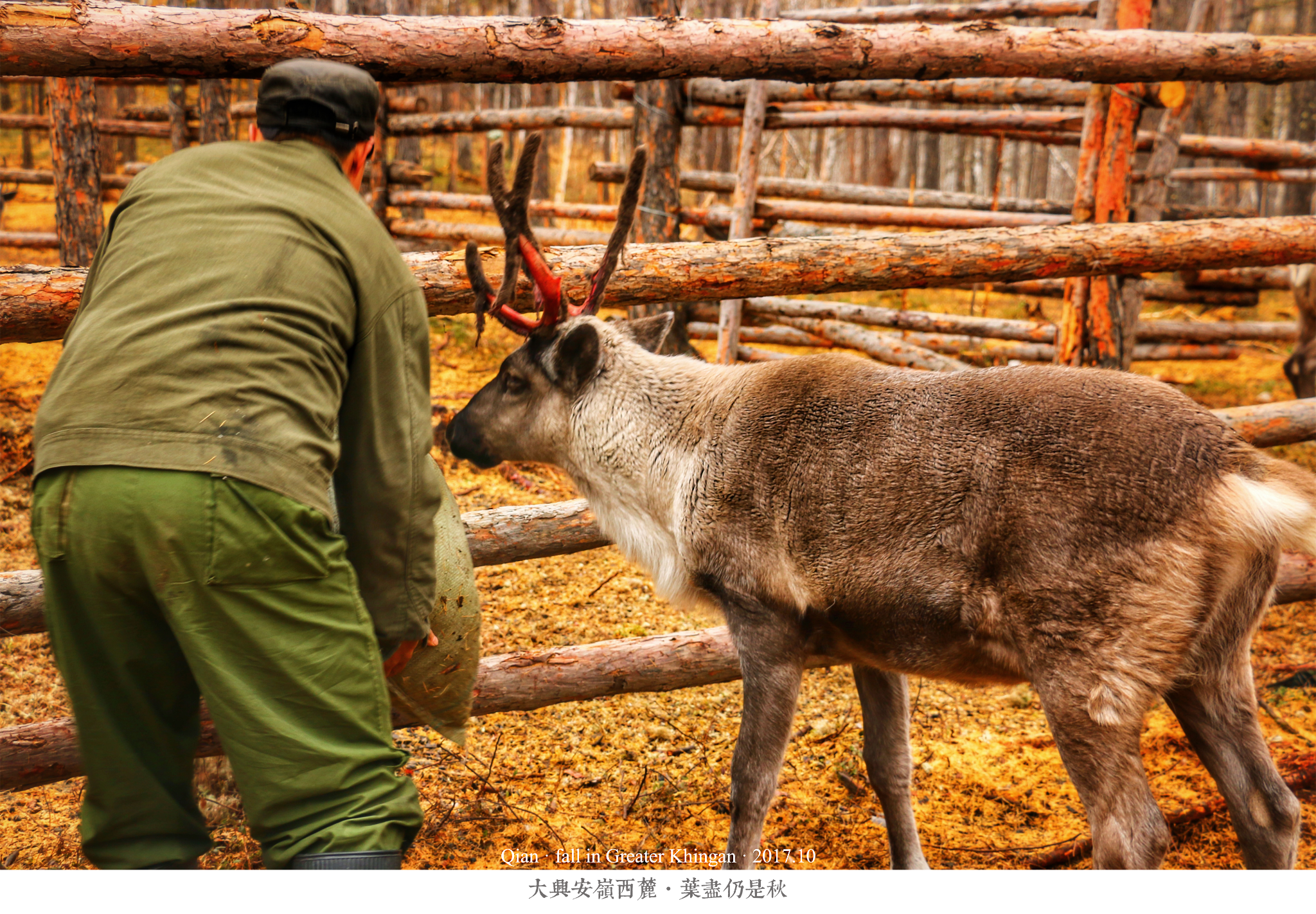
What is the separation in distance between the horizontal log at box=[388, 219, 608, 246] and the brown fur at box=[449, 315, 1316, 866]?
17.4 feet

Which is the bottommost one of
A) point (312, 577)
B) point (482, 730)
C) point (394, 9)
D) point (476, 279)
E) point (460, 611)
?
point (482, 730)

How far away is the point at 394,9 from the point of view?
14.4 m

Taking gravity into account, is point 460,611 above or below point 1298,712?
above

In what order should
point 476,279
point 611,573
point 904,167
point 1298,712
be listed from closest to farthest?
1. point 476,279
2. point 1298,712
3. point 611,573
4. point 904,167

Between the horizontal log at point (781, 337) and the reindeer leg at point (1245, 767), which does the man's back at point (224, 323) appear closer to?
the reindeer leg at point (1245, 767)

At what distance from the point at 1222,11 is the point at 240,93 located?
18682 millimetres

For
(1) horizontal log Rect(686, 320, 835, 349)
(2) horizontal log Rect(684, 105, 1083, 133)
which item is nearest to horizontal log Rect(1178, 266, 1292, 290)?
(2) horizontal log Rect(684, 105, 1083, 133)

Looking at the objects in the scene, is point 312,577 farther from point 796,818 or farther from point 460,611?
point 796,818

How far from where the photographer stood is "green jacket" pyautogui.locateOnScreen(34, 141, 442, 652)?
192cm

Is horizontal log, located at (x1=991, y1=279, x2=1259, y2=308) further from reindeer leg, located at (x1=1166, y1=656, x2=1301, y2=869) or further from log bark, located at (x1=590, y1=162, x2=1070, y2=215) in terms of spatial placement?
reindeer leg, located at (x1=1166, y1=656, x2=1301, y2=869)

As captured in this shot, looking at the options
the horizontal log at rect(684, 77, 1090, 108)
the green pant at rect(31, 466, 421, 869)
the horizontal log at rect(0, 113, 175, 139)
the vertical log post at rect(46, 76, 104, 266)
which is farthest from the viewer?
the horizontal log at rect(0, 113, 175, 139)

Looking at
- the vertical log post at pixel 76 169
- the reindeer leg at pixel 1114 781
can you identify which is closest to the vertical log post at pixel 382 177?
the vertical log post at pixel 76 169

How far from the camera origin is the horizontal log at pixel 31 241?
10133 mm
